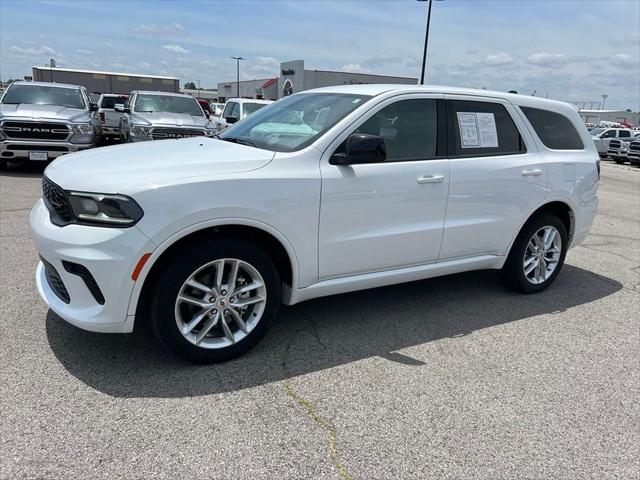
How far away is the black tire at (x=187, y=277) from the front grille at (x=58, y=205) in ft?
2.10

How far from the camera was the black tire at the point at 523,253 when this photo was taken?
4801 mm

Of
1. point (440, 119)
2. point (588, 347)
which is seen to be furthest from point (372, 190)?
point (588, 347)

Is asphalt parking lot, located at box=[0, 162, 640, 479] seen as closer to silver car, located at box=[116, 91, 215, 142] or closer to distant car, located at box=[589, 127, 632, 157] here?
silver car, located at box=[116, 91, 215, 142]

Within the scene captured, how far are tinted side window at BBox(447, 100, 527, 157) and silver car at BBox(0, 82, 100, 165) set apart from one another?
8755 mm

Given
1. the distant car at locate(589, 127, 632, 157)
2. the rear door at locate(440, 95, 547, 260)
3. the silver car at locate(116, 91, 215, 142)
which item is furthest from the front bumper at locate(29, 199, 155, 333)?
the distant car at locate(589, 127, 632, 157)

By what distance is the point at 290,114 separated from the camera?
4184 millimetres

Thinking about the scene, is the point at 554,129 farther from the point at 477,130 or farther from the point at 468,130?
the point at 468,130

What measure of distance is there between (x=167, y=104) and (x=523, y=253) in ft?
33.6

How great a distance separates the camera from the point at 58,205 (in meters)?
3.16

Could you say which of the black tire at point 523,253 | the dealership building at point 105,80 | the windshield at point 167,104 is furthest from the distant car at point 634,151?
the dealership building at point 105,80

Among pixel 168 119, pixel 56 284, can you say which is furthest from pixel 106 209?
pixel 168 119

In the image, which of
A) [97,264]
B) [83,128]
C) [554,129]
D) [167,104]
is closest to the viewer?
[97,264]

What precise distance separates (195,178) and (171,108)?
1036 cm

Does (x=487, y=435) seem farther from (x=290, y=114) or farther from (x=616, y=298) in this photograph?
(x=616, y=298)
